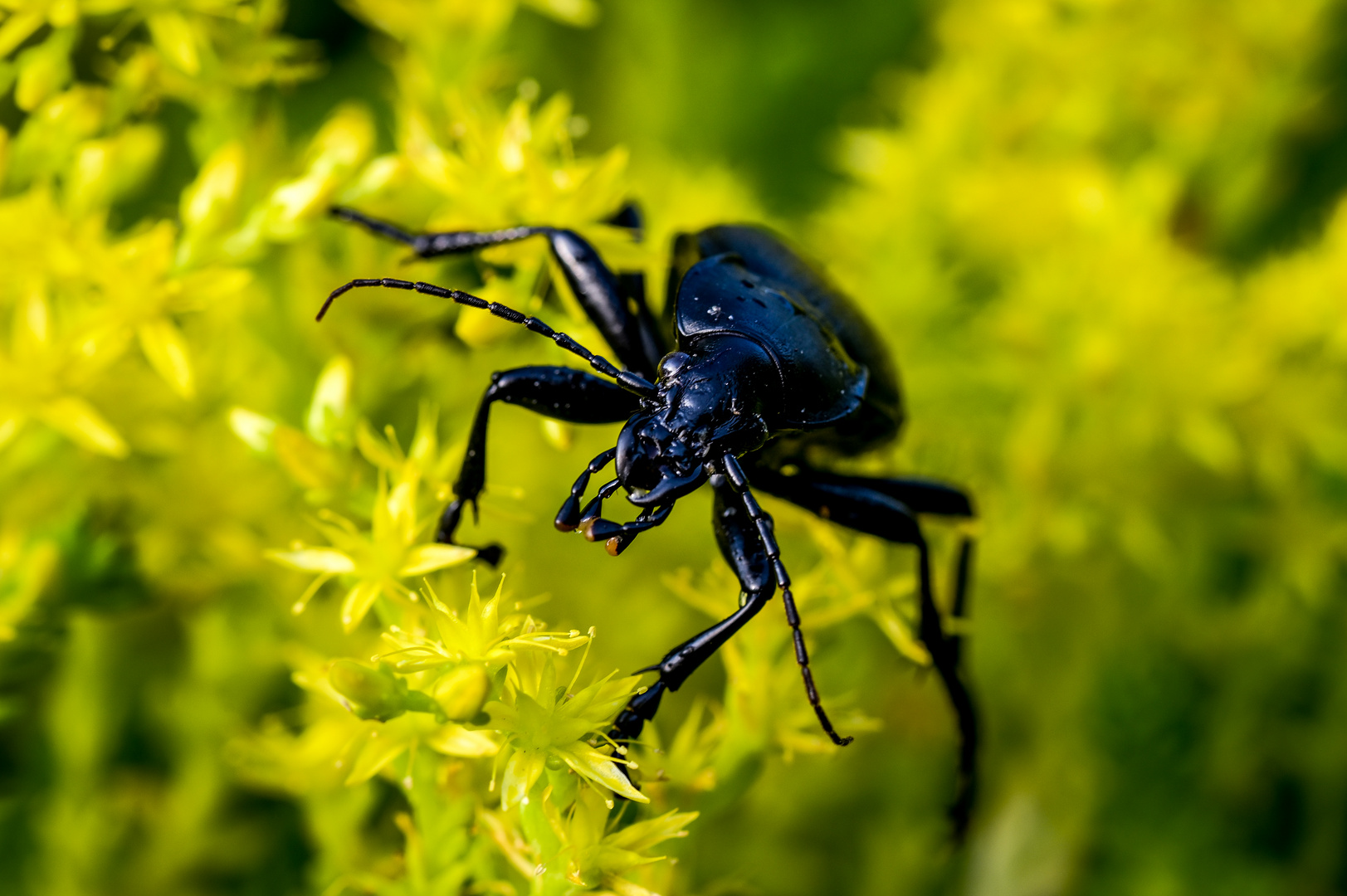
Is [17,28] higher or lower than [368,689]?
higher

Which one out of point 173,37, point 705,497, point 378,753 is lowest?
point 705,497

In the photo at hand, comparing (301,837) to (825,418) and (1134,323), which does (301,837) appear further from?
(1134,323)

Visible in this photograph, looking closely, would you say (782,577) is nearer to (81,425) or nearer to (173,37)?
(81,425)

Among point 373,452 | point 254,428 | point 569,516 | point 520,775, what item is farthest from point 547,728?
point 254,428

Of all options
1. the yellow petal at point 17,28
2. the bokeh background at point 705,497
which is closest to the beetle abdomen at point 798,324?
the bokeh background at point 705,497

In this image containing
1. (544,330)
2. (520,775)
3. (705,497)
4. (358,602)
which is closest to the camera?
(520,775)

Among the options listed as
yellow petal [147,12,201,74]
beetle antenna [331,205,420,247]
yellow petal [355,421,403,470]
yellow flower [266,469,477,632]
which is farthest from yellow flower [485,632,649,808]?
yellow petal [147,12,201,74]

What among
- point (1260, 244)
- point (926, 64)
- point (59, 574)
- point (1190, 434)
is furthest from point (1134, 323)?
point (59, 574)

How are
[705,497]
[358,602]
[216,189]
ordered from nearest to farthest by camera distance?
[358,602], [216,189], [705,497]
